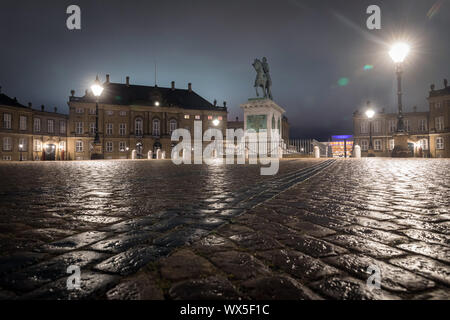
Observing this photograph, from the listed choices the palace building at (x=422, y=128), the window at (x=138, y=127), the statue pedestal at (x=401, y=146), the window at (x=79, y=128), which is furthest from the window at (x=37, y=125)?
the palace building at (x=422, y=128)

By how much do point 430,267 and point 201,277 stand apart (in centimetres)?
122

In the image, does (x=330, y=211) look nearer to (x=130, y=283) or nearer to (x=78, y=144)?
(x=130, y=283)

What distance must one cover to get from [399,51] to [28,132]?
170 ft

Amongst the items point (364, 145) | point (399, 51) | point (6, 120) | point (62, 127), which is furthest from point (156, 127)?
point (399, 51)

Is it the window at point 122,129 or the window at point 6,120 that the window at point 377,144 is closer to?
the window at point 122,129

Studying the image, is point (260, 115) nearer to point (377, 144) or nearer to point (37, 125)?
point (377, 144)

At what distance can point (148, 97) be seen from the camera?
50000 millimetres

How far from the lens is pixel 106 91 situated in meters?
47.2

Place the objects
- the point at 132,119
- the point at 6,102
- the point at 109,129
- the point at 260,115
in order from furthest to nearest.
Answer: the point at 132,119, the point at 109,129, the point at 6,102, the point at 260,115

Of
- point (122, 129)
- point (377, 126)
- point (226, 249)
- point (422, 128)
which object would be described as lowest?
point (226, 249)

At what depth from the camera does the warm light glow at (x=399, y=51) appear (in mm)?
12920

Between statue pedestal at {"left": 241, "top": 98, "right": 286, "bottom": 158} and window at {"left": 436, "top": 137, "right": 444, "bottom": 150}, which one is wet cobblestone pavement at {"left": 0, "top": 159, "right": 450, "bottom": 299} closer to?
statue pedestal at {"left": 241, "top": 98, "right": 286, "bottom": 158}

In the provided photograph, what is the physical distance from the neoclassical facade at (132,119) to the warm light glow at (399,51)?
31796 mm
